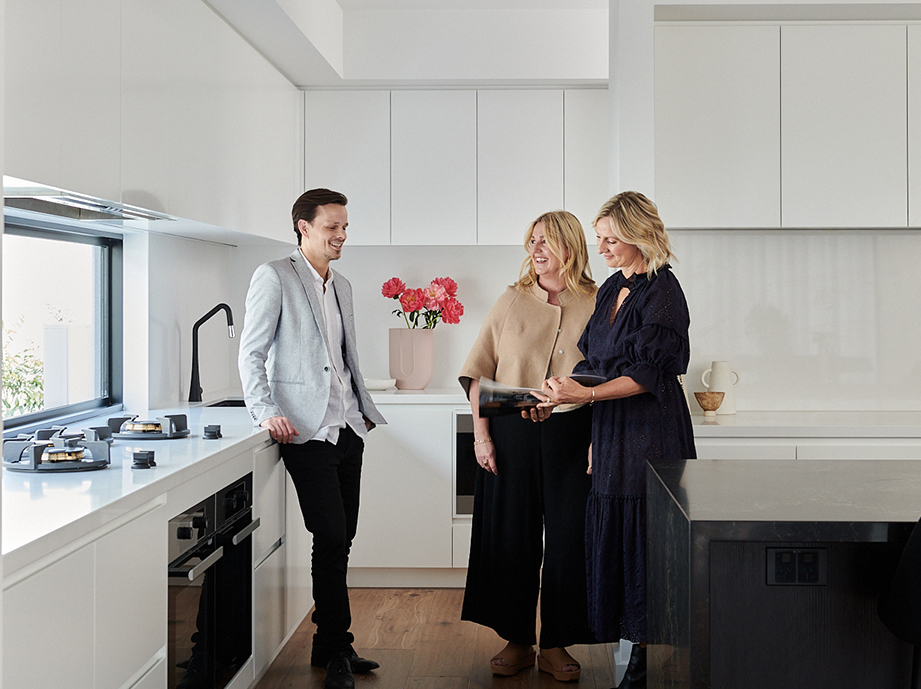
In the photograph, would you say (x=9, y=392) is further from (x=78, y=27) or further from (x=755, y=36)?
(x=755, y=36)

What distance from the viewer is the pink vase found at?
4039mm

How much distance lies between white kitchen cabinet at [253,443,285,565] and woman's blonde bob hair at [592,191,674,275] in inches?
49.4

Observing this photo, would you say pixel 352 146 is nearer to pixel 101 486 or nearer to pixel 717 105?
pixel 717 105

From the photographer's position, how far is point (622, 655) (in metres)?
2.80

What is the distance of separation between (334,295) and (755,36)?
215cm

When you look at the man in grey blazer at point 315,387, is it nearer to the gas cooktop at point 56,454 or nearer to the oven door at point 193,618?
→ the oven door at point 193,618

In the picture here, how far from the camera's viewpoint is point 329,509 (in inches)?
103

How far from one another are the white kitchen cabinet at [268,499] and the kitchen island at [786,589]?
1.42m

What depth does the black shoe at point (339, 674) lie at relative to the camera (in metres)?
2.62

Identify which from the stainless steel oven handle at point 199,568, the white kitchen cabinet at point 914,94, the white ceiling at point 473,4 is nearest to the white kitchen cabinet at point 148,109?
the white ceiling at point 473,4

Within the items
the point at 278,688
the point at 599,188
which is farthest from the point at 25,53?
the point at 599,188

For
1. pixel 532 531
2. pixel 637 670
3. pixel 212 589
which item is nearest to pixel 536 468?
pixel 532 531

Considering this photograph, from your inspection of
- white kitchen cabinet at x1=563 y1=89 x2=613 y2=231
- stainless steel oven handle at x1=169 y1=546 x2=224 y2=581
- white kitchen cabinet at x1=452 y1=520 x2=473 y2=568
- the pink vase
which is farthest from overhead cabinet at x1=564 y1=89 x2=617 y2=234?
stainless steel oven handle at x1=169 y1=546 x2=224 y2=581

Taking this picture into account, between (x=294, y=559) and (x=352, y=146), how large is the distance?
6.58 feet
